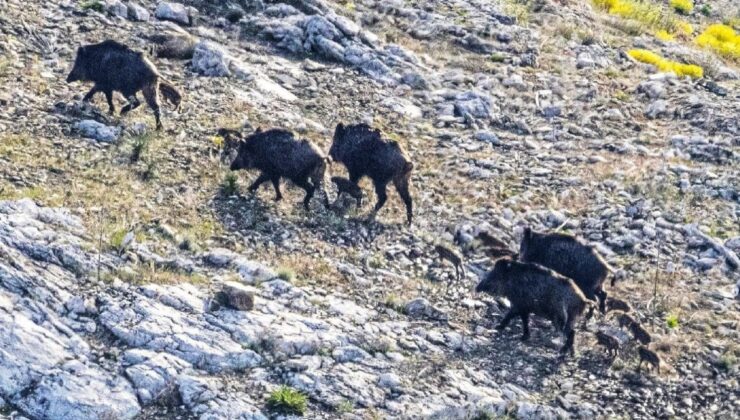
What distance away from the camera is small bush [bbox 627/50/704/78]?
27.4 meters

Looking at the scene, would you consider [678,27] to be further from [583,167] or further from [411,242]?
[411,242]

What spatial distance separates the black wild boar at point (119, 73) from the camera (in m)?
18.4

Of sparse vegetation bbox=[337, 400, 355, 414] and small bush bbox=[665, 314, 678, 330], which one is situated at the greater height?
small bush bbox=[665, 314, 678, 330]

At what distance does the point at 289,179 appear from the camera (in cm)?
1708

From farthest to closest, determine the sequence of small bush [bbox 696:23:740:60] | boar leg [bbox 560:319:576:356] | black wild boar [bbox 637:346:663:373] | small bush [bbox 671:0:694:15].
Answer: small bush [bbox 671:0:694:15]
small bush [bbox 696:23:740:60]
boar leg [bbox 560:319:576:356]
black wild boar [bbox 637:346:663:373]

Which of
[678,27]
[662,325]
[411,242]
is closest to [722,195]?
[662,325]

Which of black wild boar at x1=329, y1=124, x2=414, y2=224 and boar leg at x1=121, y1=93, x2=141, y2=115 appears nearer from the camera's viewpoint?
Result: black wild boar at x1=329, y1=124, x2=414, y2=224

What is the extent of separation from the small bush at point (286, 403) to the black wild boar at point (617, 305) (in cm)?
525

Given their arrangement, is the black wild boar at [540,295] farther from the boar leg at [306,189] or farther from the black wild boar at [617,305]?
the boar leg at [306,189]

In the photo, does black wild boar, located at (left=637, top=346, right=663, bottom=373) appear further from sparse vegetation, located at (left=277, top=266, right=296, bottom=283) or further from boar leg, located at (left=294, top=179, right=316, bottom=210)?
boar leg, located at (left=294, top=179, right=316, bottom=210)

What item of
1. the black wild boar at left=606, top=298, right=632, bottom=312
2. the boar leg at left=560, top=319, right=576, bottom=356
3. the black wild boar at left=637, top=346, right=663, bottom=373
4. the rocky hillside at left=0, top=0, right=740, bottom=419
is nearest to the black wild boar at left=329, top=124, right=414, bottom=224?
the rocky hillside at left=0, top=0, right=740, bottom=419

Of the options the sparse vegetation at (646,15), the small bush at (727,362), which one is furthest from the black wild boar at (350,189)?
the sparse vegetation at (646,15)

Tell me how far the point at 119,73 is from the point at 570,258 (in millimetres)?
8475

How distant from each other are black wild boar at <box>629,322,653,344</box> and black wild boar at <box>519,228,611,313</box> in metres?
0.87
